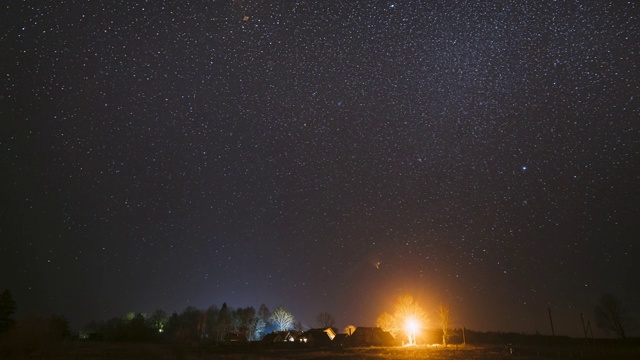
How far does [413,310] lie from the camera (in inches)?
4129

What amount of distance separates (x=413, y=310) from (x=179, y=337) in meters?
57.1

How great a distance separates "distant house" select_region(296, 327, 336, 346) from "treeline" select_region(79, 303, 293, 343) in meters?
23.7

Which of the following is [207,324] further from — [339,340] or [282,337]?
[339,340]

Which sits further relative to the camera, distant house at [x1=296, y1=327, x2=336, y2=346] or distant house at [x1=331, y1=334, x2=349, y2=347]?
distant house at [x1=296, y1=327, x2=336, y2=346]

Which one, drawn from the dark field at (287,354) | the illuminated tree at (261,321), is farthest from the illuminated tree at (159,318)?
the dark field at (287,354)

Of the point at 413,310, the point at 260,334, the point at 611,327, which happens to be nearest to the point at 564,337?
the point at 611,327

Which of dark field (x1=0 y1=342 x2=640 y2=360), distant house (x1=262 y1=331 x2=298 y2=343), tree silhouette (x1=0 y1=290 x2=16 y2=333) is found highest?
tree silhouette (x1=0 y1=290 x2=16 y2=333)

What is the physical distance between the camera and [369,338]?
88.4m

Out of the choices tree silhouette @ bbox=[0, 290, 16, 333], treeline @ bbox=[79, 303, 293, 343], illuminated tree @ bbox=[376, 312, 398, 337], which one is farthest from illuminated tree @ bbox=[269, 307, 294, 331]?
tree silhouette @ bbox=[0, 290, 16, 333]

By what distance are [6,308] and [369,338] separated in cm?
6006

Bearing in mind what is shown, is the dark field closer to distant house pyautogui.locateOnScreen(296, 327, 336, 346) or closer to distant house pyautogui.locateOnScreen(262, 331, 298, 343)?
→ distant house pyautogui.locateOnScreen(296, 327, 336, 346)

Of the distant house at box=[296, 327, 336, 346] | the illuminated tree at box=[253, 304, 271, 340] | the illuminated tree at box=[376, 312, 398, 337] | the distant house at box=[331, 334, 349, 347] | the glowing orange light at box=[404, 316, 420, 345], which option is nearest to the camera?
the distant house at box=[331, 334, 349, 347]

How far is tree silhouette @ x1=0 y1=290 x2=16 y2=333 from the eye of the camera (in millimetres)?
65500

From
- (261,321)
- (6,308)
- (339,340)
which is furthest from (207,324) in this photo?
(6,308)
